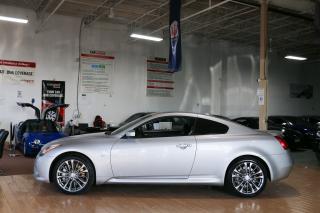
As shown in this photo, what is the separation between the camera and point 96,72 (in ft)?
50.0

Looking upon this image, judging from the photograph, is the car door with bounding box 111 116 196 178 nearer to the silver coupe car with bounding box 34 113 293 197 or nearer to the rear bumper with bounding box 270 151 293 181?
the silver coupe car with bounding box 34 113 293 197

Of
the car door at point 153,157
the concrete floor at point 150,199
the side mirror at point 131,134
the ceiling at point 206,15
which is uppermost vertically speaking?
the ceiling at point 206,15

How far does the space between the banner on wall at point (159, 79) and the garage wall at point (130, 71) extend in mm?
258

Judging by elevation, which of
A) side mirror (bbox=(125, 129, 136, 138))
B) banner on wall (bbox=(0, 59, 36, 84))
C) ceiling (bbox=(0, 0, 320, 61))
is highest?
ceiling (bbox=(0, 0, 320, 61))

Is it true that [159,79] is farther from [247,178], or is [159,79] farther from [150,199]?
[150,199]

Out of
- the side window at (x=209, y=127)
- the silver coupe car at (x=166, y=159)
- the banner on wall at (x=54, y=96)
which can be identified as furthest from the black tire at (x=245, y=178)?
the banner on wall at (x=54, y=96)

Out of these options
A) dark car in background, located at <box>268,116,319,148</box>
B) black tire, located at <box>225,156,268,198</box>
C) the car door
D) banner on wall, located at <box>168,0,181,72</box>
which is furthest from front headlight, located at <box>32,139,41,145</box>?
dark car in background, located at <box>268,116,319,148</box>

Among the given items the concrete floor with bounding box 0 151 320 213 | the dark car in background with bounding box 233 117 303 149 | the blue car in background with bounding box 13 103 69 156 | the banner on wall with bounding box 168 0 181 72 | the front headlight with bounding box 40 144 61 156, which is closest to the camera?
the concrete floor with bounding box 0 151 320 213

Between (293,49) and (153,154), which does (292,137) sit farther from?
(153,154)

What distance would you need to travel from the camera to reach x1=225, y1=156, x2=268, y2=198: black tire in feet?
19.1

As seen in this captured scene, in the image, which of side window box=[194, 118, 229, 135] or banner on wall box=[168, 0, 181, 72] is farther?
banner on wall box=[168, 0, 181, 72]

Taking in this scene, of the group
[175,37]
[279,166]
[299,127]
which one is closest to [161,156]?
[279,166]

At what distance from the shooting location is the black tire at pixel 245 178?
5832 millimetres

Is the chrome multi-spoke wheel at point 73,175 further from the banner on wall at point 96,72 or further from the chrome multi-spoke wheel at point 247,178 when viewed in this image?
the banner on wall at point 96,72
